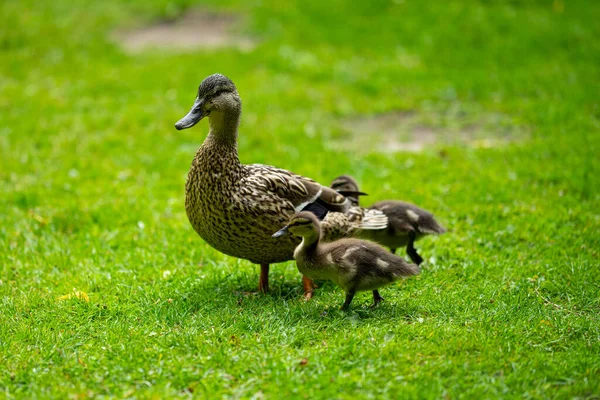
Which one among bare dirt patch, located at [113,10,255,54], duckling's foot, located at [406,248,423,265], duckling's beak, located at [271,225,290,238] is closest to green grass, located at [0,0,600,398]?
duckling's foot, located at [406,248,423,265]

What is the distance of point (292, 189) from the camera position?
6.29 m

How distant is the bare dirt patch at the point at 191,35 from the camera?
15344 mm

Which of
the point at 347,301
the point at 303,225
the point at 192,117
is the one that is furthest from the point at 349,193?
the point at 192,117

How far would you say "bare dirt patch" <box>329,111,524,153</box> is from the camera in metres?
10.5

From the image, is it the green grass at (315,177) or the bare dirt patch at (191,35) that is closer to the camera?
the green grass at (315,177)

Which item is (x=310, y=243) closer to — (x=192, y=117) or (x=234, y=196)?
(x=234, y=196)

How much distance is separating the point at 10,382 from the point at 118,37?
12.7 m

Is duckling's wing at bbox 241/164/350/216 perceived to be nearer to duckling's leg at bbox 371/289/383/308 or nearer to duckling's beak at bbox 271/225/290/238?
duckling's beak at bbox 271/225/290/238

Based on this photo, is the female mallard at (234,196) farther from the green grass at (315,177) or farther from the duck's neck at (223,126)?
the green grass at (315,177)

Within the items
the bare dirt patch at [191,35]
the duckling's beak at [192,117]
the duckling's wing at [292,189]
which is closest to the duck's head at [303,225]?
the duckling's wing at [292,189]

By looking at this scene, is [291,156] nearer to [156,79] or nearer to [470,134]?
[470,134]

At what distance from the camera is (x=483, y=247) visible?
7.16 meters

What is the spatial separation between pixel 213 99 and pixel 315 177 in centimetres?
328

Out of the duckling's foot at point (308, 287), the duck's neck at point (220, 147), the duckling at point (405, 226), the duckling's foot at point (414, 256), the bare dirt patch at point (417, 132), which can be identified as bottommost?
the duckling's foot at point (308, 287)
